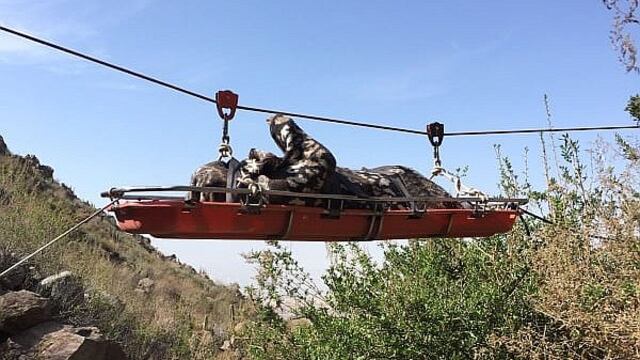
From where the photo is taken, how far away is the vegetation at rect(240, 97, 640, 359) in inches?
156

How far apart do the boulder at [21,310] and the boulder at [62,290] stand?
0.35 metres

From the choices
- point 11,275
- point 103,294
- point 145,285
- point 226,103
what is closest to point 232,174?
point 226,103

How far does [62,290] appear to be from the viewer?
7.70 meters

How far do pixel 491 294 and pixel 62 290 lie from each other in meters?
4.93

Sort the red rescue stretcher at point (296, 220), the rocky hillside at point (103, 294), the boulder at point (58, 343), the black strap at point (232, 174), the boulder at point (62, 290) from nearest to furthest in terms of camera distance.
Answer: the red rescue stretcher at point (296, 220), the black strap at point (232, 174), the boulder at point (58, 343), the boulder at point (62, 290), the rocky hillside at point (103, 294)

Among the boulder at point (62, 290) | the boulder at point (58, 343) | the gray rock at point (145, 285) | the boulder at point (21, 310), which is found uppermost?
the gray rock at point (145, 285)

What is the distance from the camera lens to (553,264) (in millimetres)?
4141

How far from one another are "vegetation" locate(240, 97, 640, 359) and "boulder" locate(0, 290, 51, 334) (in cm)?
216

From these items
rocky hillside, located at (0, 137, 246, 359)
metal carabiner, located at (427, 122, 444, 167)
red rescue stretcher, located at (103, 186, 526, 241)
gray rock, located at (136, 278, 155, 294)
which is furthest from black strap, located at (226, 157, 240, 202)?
gray rock, located at (136, 278, 155, 294)

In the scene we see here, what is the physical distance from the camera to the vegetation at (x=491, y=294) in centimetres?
396

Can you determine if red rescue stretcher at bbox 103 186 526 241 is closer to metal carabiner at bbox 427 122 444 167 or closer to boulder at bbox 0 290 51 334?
metal carabiner at bbox 427 122 444 167

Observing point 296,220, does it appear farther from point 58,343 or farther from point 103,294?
point 103,294

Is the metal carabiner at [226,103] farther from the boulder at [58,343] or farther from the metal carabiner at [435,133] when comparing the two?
the boulder at [58,343]

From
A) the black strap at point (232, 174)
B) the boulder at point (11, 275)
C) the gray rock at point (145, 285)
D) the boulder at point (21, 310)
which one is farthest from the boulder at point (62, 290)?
the gray rock at point (145, 285)
